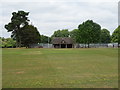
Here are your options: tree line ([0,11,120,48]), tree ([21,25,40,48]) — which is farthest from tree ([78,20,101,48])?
tree ([21,25,40,48])

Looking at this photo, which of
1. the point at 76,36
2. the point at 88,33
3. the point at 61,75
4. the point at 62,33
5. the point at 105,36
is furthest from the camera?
the point at 62,33

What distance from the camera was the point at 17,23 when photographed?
183 feet

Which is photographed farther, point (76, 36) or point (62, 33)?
point (62, 33)

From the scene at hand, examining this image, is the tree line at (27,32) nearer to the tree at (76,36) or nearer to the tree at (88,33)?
the tree at (88,33)

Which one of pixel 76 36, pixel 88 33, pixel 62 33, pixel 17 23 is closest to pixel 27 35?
pixel 17 23

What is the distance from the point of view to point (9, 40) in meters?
68.4

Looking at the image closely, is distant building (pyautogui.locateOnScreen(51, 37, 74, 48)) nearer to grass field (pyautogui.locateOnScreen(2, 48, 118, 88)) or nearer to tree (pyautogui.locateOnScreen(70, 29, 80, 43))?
tree (pyautogui.locateOnScreen(70, 29, 80, 43))

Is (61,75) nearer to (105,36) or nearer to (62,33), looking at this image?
(105,36)

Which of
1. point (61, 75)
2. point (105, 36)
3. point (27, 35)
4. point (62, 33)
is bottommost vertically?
point (61, 75)

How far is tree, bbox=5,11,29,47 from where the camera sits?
183 feet

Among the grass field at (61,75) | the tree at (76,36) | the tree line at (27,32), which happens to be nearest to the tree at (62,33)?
the tree at (76,36)

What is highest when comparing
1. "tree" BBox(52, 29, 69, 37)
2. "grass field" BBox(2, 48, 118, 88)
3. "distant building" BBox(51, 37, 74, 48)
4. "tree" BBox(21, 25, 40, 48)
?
"tree" BBox(52, 29, 69, 37)

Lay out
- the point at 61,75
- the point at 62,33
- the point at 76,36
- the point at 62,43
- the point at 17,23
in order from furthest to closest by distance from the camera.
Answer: the point at 62,33, the point at 76,36, the point at 62,43, the point at 17,23, the point at 61,75

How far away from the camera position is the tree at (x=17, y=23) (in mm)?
55800
